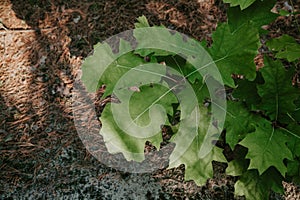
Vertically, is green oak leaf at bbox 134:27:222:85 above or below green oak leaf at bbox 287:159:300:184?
above

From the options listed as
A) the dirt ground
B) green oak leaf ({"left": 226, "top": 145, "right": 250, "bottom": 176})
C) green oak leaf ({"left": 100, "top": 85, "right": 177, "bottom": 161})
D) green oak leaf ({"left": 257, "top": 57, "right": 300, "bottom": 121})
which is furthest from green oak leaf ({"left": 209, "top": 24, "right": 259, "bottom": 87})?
the dirt ground

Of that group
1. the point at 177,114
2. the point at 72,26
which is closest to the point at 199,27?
the point at 177,114

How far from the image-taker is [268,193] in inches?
91.6

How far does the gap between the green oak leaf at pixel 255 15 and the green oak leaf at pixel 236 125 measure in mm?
499

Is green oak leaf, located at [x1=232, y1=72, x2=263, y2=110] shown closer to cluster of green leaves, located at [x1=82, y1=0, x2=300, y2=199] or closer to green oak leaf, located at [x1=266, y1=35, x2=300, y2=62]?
cluster of green leaves, located at [x1=82, y1=0, x2=300, y2=199]

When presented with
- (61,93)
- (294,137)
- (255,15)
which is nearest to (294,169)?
(294,137)

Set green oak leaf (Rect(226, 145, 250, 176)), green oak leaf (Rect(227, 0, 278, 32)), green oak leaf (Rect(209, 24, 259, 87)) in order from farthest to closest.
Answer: green oak leaf (Rect(226, 145, 250, 176))
green oak leaf (Rect(227, 0, 278, 32))
green oak leaf (Rect(209, 24, 259, 87))

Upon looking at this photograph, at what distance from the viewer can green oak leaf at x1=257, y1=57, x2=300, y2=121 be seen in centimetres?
215

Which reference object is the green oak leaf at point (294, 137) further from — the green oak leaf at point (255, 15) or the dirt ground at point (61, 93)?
the green oak leaf at point (255, 15)

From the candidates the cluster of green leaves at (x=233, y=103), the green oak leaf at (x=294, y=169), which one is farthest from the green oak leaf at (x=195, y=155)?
the green oak leaf at (x=294, y=169)

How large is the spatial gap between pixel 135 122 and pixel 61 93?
998mm

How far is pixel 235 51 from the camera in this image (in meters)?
2.02

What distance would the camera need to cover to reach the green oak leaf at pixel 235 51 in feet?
6.47

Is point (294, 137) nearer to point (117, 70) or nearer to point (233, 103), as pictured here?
point (233, 103)
